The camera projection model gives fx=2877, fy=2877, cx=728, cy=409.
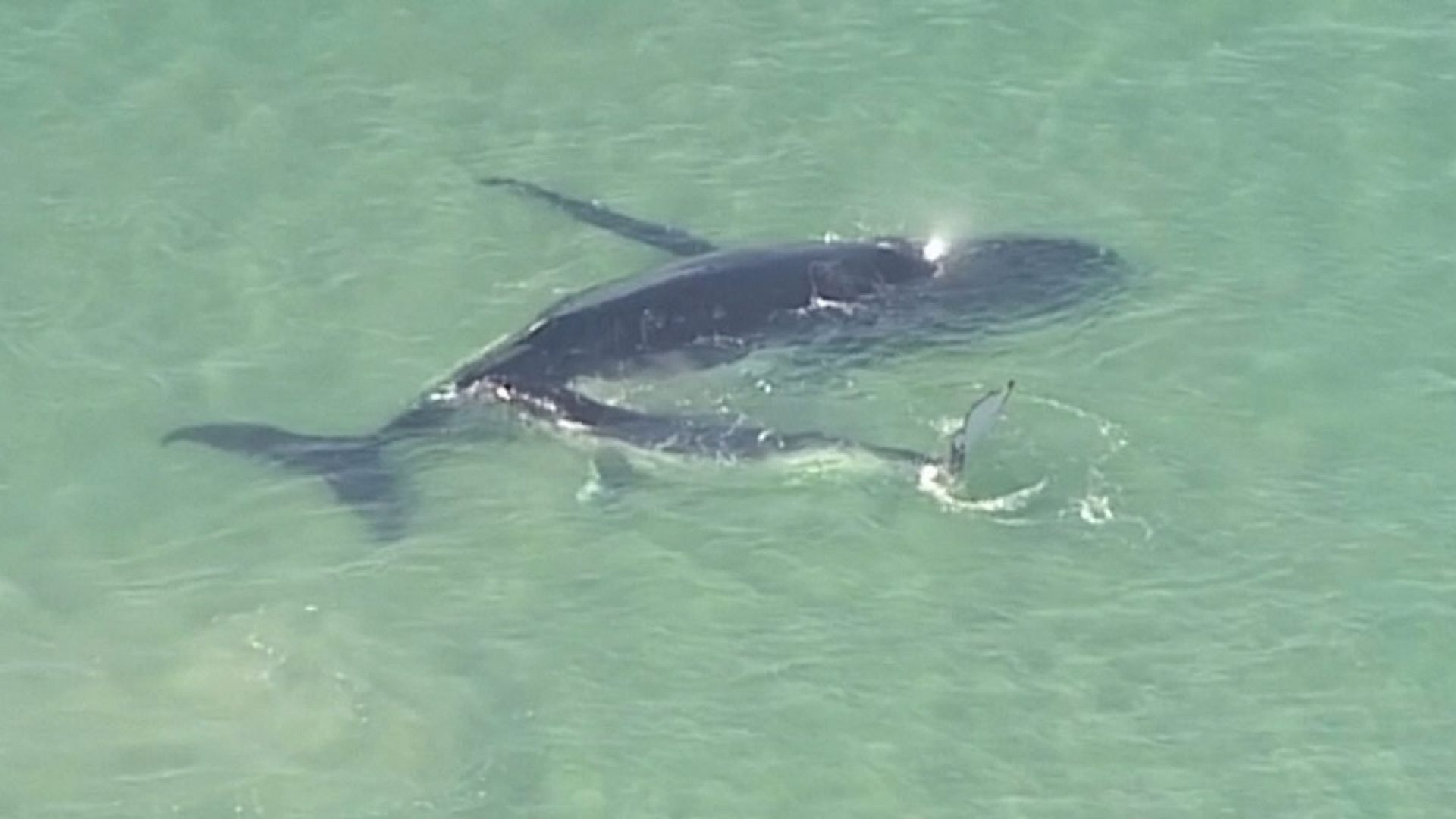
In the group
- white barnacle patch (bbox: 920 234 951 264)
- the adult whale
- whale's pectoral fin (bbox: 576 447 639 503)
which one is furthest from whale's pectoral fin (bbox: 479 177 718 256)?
whale's pectoral fin (bbox: 576 447 639 503)

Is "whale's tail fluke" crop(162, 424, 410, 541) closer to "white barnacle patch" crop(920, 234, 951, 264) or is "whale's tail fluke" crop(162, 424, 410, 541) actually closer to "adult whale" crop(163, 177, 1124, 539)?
"adult whale" crop(163, 177, 1124, 539)

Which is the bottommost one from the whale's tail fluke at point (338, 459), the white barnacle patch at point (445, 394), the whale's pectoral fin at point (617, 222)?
the whale's tail fluke at point (338, 459)

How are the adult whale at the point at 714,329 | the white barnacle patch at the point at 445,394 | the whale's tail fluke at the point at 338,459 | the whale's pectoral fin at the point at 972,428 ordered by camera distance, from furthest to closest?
the white barnacle patch at the point at 445,394
the adult whale at the point at 714,329
the whale's tail fluke at the point at 338,459
the whale's pectoral fin at the point at 972,428

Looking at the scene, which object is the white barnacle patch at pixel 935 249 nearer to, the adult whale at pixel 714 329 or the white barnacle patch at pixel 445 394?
the adult whale at pixel 714 329

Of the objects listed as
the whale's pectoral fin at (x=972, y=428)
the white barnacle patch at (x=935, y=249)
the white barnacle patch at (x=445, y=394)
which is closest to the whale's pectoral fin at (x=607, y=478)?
the white barnacle patch at (x=445, y=394)

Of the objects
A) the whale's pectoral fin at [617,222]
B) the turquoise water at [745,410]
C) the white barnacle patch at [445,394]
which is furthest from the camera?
the whale's pectoral fin at [617,222]

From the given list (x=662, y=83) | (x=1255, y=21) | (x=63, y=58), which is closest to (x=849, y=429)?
(x=662, y=83)

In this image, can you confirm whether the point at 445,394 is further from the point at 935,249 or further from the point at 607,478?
the point at 935,249
